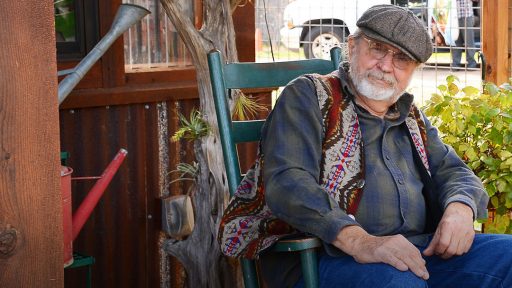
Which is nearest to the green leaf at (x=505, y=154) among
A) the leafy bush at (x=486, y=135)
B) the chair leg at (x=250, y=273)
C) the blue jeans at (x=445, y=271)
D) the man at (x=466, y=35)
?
the leafy bush at (x=486, y=135)

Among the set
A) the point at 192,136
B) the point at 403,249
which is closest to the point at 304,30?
the point at 192,136

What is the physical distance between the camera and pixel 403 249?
2.31 m

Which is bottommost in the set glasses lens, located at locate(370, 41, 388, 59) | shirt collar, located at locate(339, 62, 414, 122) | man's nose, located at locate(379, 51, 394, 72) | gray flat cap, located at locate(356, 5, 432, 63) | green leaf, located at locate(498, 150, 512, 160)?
green leaf, located at locate(498, 150, 512, 160)

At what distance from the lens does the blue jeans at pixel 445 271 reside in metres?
2.26

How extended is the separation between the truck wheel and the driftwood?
2347mm

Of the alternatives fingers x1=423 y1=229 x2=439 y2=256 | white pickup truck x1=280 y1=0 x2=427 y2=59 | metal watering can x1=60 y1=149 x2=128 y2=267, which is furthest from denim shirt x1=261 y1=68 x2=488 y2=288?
white pickup truck x1=280 y1=0 x2=427 y2=59

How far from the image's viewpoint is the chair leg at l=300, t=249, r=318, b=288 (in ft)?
7.66

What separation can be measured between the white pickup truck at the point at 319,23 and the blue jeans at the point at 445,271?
9.55ft

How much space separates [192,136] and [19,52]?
152 cm

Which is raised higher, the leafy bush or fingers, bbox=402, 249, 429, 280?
the leafy bush

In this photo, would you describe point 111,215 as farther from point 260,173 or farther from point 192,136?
point 260,173

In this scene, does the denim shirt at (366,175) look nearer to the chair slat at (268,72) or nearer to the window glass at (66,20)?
the chair slat at (268,72)

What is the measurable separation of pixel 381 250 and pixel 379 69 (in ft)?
2.03

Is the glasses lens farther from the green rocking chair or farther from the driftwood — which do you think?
the driftwood
